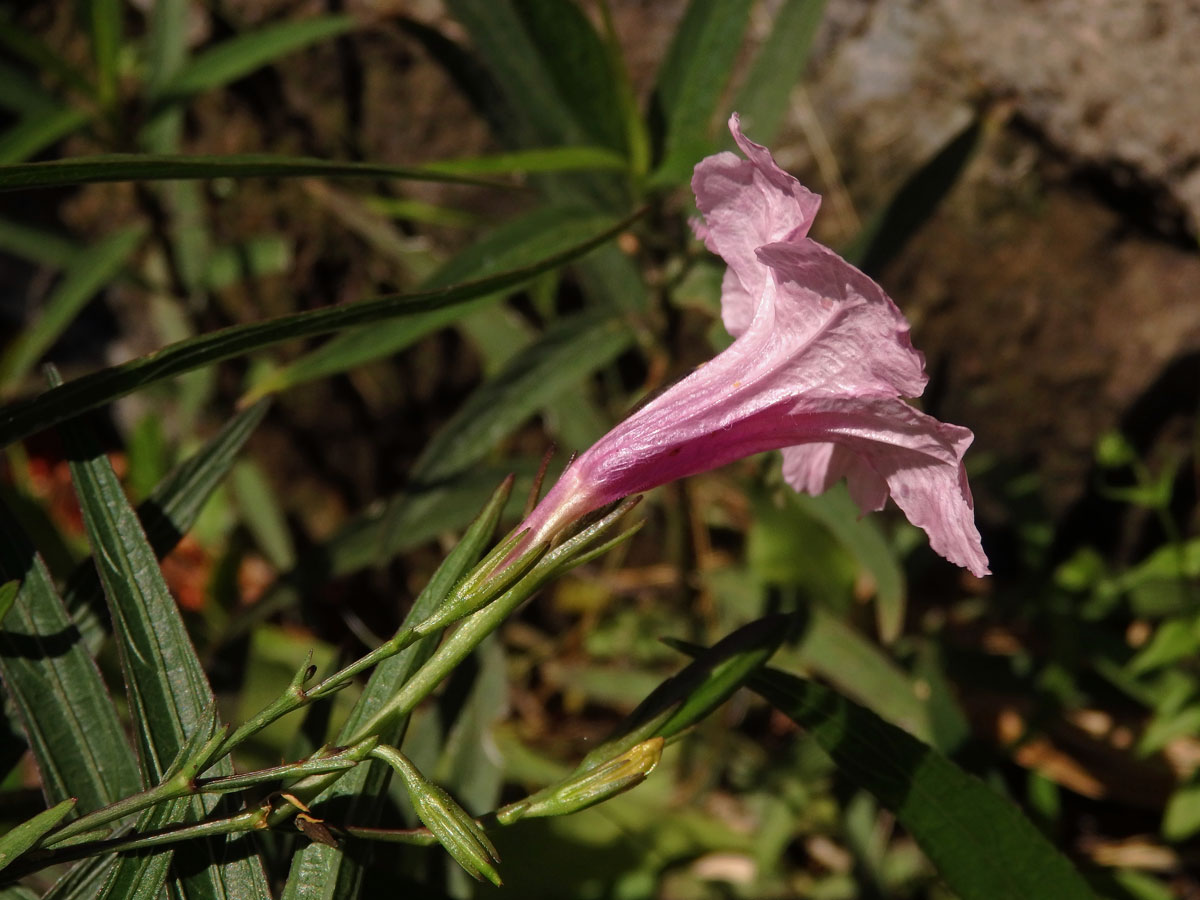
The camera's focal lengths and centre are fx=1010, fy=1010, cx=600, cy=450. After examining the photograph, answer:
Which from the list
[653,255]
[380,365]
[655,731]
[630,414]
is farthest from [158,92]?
[655,731]

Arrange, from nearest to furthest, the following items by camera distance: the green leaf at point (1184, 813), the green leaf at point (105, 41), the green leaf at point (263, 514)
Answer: the green leaf at point (1184, 813) < the green leaf at point (105, 41) < the green leaf at point (263, 514)

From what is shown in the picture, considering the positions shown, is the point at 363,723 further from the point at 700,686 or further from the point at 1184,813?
the point at 1184,813

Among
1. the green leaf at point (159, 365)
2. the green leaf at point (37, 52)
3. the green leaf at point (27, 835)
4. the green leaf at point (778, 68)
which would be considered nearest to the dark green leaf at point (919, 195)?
the green leaf at point (778, 68)

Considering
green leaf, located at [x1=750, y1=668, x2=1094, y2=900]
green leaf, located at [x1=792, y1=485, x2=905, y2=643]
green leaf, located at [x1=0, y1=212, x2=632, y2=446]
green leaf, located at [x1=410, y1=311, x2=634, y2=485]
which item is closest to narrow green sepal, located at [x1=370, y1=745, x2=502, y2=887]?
green leaf, located at [x1=750, y1=668, x2=1094, y2=900]

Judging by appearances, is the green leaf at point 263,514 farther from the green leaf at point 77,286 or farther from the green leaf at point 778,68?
the green leaf at point 778,68

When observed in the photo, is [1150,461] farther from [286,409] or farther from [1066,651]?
[286,409]

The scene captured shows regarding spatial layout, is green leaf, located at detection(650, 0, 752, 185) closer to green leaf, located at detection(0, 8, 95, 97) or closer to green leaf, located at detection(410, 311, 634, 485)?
green leaf, located at detection(410, 311, 634, 485)
